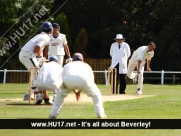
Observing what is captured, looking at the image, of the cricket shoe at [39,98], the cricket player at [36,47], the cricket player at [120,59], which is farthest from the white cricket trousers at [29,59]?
the cricket player at [120,59]

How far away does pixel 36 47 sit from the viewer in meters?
20.0

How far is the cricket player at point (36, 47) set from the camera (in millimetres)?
20048

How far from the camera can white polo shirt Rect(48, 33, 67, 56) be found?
23.0m

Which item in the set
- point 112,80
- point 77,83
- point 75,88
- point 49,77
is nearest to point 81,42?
point 112,80

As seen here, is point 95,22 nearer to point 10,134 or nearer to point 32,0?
point 32,0

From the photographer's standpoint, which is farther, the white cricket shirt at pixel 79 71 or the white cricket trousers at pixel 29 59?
the white cricket trousers at pixel 29 59

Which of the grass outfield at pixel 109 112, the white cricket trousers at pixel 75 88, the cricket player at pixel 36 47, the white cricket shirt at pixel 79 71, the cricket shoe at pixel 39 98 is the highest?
the cricket player at pixel 36 47

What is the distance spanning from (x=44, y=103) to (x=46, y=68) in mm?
1950

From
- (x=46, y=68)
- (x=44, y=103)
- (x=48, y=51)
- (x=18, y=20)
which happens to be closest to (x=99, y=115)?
(x=46, y=68)

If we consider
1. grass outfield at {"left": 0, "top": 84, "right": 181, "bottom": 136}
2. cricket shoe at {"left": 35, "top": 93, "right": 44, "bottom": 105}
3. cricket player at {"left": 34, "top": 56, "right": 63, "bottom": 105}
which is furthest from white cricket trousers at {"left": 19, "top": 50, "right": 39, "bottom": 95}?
cricket player at {"left": 34, "top": 56, "right": 63, "bottom": 105}

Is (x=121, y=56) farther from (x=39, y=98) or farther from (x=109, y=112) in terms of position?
(x=109, y=112)

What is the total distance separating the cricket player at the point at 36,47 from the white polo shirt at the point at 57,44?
2.55 meters

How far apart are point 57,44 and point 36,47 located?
3.11 m

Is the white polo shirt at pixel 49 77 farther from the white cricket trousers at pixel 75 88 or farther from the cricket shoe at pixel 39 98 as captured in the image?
the white cricket trousers at pixel 75 88
